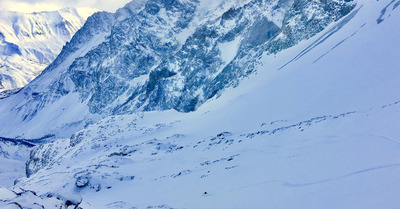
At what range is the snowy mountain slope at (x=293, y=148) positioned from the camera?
31.8ft

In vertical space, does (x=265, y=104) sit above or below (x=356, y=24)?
below

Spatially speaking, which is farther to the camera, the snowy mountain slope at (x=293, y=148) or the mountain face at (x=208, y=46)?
the mountain face at (x=208, y=46)

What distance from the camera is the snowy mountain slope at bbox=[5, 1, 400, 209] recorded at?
969cm

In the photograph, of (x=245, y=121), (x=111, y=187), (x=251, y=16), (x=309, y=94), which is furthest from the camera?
(x=251, y=16)

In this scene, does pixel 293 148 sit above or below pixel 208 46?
above

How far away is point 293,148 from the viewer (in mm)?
15258

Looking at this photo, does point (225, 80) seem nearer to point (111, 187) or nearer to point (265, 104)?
point (265, 104)

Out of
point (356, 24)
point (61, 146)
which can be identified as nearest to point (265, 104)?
point (356, 24)

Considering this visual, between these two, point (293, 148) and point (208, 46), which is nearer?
point (293, 148)

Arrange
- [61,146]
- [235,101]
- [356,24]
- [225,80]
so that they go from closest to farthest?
1. [356,24]
2. [235,101]
3. [61,146]
4. [225,80]

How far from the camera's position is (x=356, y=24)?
4069 centimetres

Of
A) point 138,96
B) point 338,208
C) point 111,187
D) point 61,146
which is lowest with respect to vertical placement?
point 138,96

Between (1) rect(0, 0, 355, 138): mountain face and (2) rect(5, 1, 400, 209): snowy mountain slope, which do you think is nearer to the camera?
(2) rect(5, 1, 400, 209): snowy mountain slope

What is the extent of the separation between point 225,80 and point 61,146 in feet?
175
